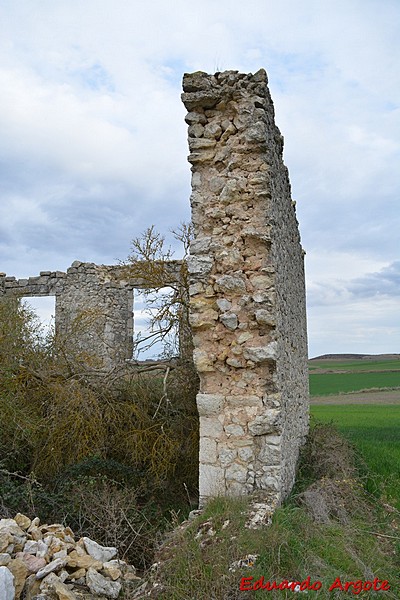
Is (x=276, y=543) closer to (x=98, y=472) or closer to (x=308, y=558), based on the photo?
(x=308, y=558)

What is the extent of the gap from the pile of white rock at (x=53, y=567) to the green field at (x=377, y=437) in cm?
385

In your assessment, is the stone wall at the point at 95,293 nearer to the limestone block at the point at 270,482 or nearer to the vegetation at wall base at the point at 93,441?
the vegetation at wall base at the point at 93,441

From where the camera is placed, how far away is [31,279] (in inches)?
598

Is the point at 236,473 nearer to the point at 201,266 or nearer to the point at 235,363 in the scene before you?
the point at 235,363

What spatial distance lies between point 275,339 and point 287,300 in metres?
1.49

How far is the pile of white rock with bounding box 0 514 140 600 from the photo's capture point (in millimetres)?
3845

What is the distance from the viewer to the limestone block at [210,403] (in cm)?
543

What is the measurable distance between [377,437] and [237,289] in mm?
8896

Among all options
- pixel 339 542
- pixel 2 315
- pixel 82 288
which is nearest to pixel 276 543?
pixel 339 542

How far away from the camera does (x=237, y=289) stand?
219 inches

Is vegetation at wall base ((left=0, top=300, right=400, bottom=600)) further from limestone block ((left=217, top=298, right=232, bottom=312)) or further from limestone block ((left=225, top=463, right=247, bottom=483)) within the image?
limestone block ((left=217, top=298, right=232, bottom=312))

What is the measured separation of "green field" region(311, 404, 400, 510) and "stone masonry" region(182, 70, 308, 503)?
2209 mm

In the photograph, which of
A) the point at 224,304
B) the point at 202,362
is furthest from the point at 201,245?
the point at 202,362

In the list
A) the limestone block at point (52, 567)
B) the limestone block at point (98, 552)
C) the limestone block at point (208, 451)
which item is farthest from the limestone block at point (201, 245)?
the limestone block at point (52, 567)
